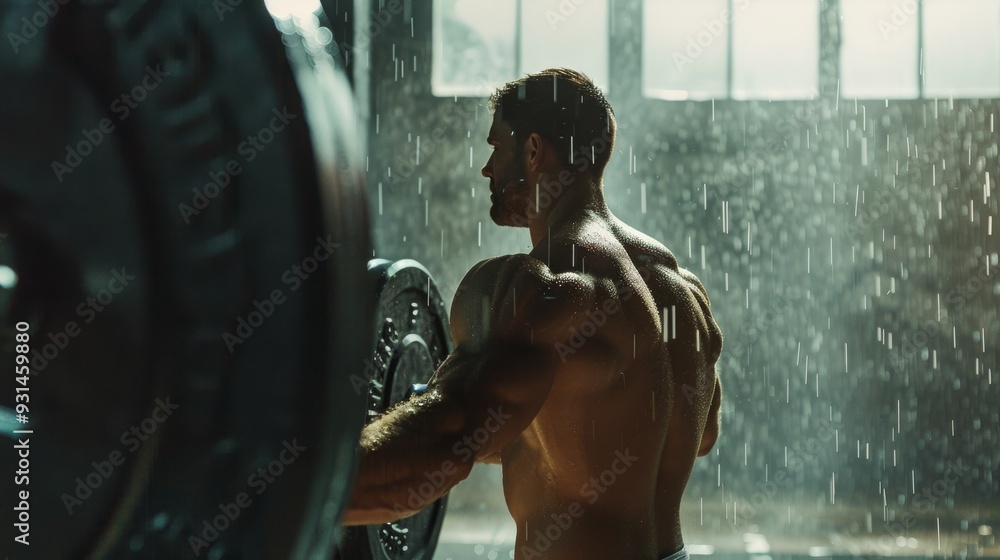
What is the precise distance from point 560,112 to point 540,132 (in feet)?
0.11

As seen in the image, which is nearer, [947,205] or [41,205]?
[41,205]

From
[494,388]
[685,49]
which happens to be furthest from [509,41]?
[494,388]

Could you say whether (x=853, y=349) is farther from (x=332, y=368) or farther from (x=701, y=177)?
(x=332, y=368)

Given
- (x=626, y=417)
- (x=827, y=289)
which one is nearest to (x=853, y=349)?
(x=827, y=289)

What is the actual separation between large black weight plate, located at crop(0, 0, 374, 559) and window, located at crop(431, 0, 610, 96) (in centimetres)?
529

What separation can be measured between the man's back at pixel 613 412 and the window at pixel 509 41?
15.5ft

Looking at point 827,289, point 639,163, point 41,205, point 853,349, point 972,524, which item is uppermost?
point 639,163

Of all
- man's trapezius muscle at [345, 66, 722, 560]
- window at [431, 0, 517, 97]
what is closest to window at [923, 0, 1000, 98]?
window at [431, 0, 517, 97]

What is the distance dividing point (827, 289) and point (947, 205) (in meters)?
0.90

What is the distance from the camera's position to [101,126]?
1.58 ft

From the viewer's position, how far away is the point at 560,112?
3.39 ft

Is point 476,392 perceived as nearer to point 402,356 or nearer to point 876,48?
point 402,356

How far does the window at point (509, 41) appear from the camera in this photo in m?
5.80

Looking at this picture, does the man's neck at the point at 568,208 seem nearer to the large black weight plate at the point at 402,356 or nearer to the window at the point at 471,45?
the large black weight plate at the point at 402,356
